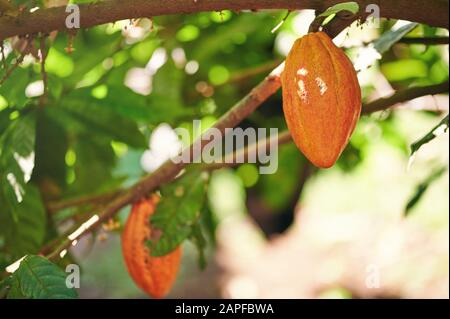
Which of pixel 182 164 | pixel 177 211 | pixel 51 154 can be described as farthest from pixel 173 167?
pixel 51 154

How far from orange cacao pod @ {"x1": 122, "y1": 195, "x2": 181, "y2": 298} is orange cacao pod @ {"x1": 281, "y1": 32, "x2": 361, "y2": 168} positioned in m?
0.53

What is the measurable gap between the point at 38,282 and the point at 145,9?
0.38 metres

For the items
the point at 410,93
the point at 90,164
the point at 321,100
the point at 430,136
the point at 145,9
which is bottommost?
the point at 90,164

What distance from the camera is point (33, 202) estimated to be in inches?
58.4

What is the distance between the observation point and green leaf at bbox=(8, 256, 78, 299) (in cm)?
96

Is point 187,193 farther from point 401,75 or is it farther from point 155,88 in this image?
point 401,75

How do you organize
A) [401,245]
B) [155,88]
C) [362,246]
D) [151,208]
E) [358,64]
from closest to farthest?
1. [358,64]
2. [151,208]
3. [155,88]
4. [401,245]
5. [362,246]

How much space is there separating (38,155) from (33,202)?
37cm

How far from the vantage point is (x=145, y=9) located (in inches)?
38.6

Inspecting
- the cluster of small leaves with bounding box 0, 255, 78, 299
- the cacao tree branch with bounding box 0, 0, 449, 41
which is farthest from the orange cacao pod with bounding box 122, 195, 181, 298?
the cacao tree branch with bounding box 0, 0, 449, 41

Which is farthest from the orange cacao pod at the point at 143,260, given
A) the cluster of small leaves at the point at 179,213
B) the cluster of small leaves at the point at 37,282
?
the cluster of small leaves at the point at 37,282

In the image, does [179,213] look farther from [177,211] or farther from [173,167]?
[173,167]
